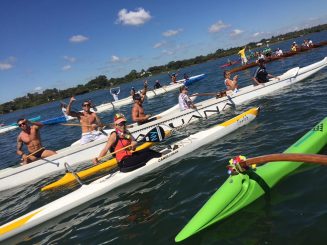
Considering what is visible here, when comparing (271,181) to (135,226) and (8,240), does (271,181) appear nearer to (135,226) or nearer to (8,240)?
(135,226)

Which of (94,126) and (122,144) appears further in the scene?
(94,126)

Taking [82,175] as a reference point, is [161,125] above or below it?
above

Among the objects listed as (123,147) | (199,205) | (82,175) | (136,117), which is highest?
(136,117)

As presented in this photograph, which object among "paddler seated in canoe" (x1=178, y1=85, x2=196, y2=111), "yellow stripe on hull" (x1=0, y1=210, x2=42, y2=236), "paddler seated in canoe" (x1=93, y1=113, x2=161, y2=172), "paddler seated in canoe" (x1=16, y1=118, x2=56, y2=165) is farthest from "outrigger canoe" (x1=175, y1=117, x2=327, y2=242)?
"paddler seated in canoe" (x1=178, y1=85, x2=196, y2=111)

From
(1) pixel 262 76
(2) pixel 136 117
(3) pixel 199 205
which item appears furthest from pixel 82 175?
(1) pixel 262 76

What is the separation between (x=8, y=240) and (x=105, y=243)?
2.57 meters

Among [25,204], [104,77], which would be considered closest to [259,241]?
[25,204]

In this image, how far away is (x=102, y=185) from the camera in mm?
8773

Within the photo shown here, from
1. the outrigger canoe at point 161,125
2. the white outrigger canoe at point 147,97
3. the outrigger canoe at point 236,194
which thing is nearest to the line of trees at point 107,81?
the white outrigger canoe at point 147,97

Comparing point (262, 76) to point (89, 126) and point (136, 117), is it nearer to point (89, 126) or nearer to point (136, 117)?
point (136, 117)

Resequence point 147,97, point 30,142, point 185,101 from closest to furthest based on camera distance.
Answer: point 30,142 → point 185,101 → point 147,97

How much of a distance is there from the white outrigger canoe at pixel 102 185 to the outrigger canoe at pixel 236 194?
12.1ft

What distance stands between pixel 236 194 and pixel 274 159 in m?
0.96

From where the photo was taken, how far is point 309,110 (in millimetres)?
12203
